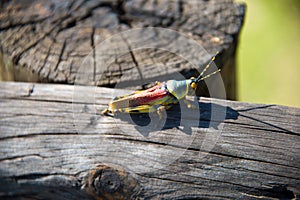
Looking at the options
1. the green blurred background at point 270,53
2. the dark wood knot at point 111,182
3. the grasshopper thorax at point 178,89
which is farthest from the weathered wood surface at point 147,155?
the green blurred background at point 270,53

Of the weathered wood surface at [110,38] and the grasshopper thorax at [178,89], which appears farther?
the weathered wood surface at [110,38]

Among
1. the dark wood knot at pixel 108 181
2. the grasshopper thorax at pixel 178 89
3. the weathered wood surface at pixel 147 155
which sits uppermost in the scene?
the grasshopper thorax at pixel 178 89

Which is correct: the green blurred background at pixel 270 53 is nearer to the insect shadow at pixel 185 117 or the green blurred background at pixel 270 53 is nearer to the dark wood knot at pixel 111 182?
the insect shadow at pixel 185 117

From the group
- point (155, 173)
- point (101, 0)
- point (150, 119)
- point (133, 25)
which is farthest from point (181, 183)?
point (101, 0)

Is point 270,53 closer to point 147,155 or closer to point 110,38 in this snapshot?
point 110,38

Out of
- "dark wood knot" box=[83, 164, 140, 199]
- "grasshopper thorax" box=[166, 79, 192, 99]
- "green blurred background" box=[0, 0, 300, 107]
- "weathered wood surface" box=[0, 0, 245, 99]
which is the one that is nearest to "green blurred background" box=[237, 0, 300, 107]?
"green blurred background" box=[0, 0, 300, 107]

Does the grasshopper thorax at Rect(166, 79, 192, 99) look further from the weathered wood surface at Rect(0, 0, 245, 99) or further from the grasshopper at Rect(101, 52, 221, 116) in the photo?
the weathered wood surface at Rect(0, 0, 245, 99)

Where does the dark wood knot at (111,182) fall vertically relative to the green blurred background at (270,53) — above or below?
below

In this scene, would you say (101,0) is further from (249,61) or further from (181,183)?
(249,61)
